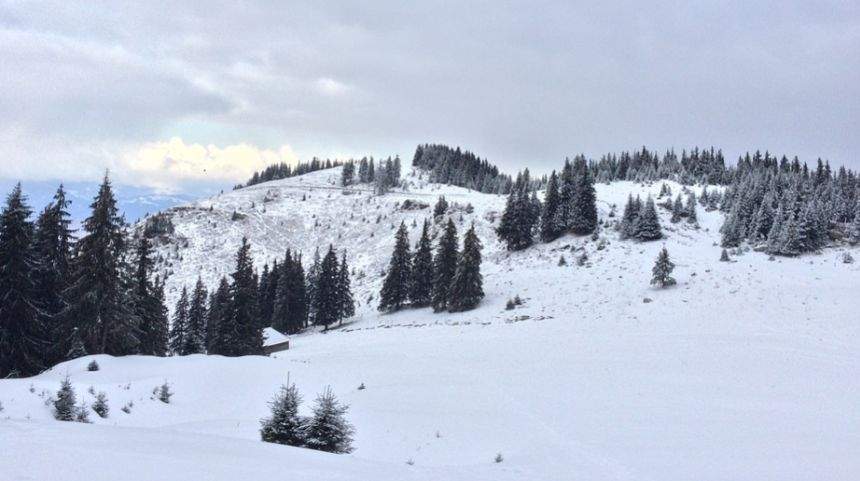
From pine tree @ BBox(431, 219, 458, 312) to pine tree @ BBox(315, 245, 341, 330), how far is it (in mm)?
12762

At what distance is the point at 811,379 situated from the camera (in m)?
23.2

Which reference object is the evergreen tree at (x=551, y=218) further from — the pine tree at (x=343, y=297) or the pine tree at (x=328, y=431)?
the pine tree at (x=328, y=431)

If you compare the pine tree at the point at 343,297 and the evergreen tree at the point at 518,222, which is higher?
the evergreen tree at the point at 518,222

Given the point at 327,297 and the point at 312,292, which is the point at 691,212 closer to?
the point at 327,297

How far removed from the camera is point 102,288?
26.6m

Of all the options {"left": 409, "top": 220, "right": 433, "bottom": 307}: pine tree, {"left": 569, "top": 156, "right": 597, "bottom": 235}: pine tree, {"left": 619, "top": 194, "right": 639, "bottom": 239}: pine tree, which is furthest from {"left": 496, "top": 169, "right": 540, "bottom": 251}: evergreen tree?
{"left": 409, "top": 220, "right": 433, "bottom": 307}: pine tree

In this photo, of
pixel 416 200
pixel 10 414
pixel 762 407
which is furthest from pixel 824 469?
pixel 416 200

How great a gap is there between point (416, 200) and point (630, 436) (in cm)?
9871

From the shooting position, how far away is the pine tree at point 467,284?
53.2 metres

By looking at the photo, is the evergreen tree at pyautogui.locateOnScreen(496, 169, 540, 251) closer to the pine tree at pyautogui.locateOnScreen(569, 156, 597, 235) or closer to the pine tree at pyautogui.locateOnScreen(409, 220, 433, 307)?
the pine tree at pyautogui.locateOnScreen(569, 156, 597, 235)

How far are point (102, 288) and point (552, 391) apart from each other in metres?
24.2

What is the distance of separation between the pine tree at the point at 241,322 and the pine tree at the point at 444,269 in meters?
21.4

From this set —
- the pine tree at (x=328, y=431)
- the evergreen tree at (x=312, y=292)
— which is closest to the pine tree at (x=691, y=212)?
the evergreen tree at (x=312, y=292)

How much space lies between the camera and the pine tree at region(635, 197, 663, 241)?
59844mm
